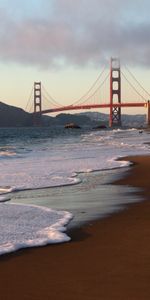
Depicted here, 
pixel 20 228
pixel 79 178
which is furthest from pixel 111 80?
pixel 20 228

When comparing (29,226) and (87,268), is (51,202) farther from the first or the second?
(87,268)

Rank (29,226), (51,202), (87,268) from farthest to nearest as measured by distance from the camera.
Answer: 1. (51,202)
2. (29,226)
3. (87,268)

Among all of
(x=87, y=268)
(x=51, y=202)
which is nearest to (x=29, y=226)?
(x=87, y=268)

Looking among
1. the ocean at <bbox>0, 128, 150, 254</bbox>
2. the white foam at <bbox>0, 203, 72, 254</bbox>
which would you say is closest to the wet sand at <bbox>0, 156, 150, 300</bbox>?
the white foam at <bbox>0, 203, 72, 254</bbox>

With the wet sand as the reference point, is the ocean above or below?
below

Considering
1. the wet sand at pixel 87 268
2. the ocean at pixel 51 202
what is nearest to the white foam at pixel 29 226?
the ocean at pixel 51 202

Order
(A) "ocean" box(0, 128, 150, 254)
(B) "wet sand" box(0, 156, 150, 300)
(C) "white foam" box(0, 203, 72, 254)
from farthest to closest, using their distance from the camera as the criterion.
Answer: (A) "ocean" box(0, 128, 150, 254), (C) "white foam" box(0, 203, 72, 254), (B) "wet sand" box(0, 156, 150, 300)

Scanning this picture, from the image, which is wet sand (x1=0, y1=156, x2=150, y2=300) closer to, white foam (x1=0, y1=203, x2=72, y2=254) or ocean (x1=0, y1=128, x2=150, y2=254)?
white foam (x1=0, y1=203, x2=72, y2=254)
